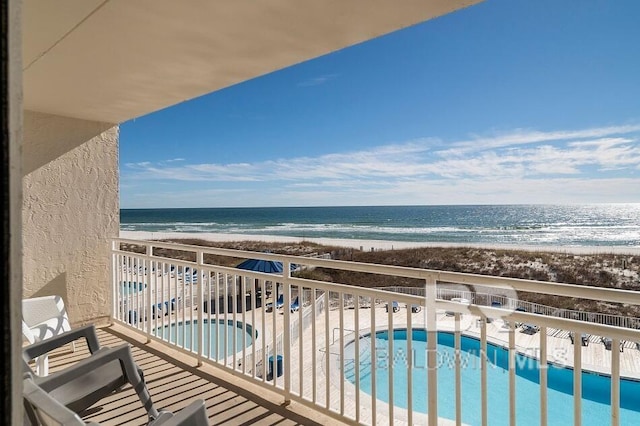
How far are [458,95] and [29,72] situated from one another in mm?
27285

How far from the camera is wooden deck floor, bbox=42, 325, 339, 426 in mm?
2389

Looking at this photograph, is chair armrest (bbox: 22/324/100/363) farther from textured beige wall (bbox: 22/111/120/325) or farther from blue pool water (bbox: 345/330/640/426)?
blue pool water (bbox: 345/330/640/426)

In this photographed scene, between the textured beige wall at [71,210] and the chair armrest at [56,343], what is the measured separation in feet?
6.35

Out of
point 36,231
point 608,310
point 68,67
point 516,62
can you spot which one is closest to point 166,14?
point 68,67

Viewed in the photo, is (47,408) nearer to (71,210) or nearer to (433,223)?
(71,210)

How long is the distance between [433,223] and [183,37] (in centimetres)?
3204

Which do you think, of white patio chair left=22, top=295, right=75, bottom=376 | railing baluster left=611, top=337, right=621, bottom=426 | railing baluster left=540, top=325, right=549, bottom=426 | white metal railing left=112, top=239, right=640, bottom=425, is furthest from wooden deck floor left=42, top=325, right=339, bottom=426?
railing baluster left=611, top=337, right=621, bottom=426

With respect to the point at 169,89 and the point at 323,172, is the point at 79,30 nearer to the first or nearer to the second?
the point at 169,89

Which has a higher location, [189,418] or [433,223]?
[189,418]

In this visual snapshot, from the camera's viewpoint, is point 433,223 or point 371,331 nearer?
point 371,331

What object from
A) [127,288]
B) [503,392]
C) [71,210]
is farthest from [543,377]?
[503,392]

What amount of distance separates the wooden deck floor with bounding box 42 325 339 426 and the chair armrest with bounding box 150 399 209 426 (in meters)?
1.14

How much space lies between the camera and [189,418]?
1294 millimetres

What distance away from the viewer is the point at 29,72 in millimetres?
2738
